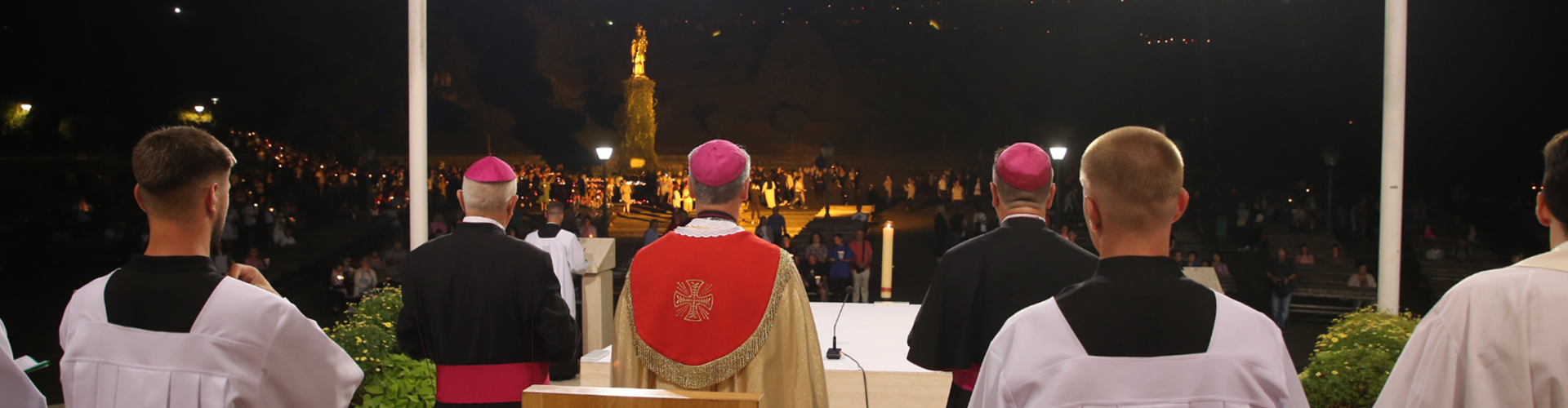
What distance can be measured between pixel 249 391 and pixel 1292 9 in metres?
27.4

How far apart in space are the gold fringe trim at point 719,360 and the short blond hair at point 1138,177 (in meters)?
1.06

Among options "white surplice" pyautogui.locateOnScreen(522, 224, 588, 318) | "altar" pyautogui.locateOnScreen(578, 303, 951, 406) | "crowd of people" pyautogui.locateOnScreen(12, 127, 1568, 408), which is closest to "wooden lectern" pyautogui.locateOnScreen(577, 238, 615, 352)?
"white surplice" pyautogui.locateOnScreen(522, 224, 588, 318)

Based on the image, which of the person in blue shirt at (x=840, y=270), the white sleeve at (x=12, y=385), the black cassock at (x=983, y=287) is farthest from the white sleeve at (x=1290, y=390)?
the person in blue shirt at (x=840, y=270)

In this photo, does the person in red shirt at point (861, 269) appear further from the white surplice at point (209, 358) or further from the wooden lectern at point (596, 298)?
the white surplice at point (209, 358)

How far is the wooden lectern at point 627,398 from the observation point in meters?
1.44

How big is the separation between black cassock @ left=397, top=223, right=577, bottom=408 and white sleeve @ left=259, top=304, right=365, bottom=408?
40.6 inches

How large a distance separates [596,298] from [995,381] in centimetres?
513

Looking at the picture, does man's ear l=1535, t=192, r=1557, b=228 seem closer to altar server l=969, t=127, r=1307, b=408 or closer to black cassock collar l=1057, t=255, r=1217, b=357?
altar server l=969, t=127, r=1307, b=408

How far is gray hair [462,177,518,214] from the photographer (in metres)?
2.79

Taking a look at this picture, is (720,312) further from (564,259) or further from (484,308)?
(564,259)

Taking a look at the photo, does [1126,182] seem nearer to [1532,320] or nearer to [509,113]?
[1532,320]

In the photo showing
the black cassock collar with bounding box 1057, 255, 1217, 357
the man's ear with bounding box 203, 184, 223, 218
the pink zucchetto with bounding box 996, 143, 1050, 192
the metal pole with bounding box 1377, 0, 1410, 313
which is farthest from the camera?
the metal pole with bounding box 1377, 0, 1410, 313

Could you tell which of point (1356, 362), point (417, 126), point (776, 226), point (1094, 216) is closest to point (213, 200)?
point (1094, 216)

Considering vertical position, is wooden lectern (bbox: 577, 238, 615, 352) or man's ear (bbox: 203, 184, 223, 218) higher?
man's ear (bbox: 203, 184, 223, 218)
